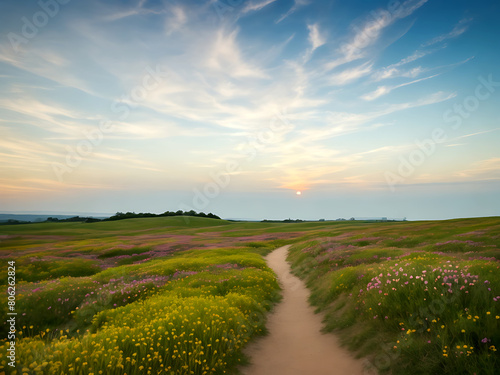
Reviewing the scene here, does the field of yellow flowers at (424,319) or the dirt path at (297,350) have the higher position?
the field of yellow flowers at (424,319)

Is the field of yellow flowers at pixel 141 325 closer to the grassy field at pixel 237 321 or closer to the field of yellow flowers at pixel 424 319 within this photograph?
the grassy field at pixel 237 321

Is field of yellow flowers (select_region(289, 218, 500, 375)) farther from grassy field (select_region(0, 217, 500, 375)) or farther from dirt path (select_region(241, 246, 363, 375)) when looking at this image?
dirt path (select_region(241, 246, 363, 375))

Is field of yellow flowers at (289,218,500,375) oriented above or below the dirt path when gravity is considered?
above

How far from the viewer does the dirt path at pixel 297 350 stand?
8.35 meters

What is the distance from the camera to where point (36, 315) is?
14.7 meters

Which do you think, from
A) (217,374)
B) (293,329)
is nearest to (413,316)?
(293,329)

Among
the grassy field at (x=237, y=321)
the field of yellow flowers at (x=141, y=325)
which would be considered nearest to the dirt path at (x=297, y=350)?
the grassy field at (x=237, y=321)

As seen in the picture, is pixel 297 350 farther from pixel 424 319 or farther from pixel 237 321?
pixel 424 319

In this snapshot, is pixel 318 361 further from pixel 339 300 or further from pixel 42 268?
pixel 42 268

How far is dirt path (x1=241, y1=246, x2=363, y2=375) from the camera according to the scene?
329 inches

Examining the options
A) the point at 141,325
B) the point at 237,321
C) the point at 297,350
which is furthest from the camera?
the point at 237,321

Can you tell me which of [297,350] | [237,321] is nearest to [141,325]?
[237,321]

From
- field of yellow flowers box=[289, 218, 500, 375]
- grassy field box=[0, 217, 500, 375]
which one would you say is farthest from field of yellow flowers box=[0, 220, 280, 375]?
field of yellow flowers box=[289, 218, 500, 375]

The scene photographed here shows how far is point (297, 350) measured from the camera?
9.95 metres
